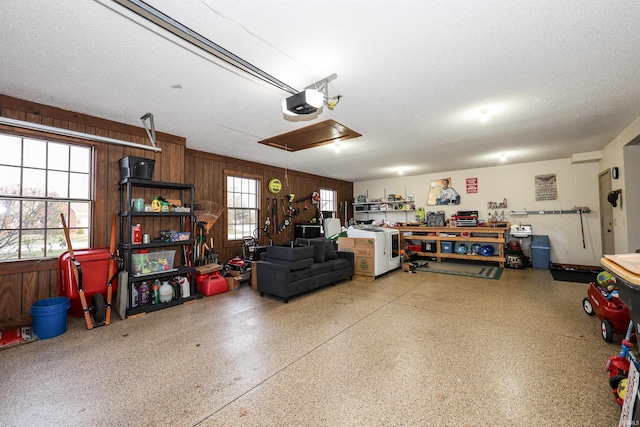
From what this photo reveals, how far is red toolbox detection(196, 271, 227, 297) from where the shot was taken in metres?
4.50

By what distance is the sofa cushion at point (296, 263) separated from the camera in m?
4.08

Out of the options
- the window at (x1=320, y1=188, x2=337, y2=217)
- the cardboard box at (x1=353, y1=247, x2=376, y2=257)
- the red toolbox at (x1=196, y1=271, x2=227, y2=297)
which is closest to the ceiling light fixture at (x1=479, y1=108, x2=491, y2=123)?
the cardboard box at (x1=353, y1=247, x2=376, y2=257)

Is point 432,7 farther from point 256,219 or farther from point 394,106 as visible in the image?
point 256,219

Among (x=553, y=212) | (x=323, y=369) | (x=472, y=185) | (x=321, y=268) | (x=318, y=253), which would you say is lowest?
(x=323, y=369)

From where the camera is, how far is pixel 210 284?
4.51 m

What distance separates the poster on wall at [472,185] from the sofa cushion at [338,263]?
4880mm

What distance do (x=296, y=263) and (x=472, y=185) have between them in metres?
6.24

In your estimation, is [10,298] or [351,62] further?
[10,298]

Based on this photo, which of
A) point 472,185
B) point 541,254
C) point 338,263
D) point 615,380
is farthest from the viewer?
point 472,185

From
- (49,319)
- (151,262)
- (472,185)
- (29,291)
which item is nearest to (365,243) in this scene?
(151,262)

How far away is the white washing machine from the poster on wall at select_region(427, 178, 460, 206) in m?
3.01

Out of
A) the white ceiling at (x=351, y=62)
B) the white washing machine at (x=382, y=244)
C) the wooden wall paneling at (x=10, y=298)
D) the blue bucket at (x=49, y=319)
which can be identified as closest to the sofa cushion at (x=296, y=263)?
the white washing machine at (x=382, y=244)

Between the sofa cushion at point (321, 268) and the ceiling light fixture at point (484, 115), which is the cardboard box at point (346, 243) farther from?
the ceiling light fixture at point (484, 115)

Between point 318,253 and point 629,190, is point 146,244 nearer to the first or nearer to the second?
point 318,253
